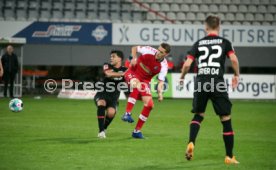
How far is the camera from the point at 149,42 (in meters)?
29.0

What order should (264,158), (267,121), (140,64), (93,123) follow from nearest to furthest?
1. (264,158)
2. (140,64)
3. (93,123)
4. (267,121)

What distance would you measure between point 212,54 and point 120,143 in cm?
342

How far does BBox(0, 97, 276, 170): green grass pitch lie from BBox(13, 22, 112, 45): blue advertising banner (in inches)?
410

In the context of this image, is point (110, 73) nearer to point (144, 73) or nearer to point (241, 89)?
point (144, 73)

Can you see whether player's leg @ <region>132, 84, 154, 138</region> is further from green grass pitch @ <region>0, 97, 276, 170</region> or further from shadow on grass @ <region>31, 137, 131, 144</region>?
shadow on grass @ <region>31, 137, 131, 144</region>

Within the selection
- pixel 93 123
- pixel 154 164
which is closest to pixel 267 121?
pixel 93 123

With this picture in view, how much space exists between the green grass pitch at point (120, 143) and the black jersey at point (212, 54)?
1.41 m

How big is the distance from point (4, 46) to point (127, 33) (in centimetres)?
610

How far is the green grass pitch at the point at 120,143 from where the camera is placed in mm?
8664

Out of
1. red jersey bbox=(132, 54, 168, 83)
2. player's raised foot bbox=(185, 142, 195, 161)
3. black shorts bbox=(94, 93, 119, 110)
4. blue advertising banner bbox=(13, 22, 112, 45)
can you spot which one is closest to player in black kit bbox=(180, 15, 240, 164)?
player's raised foot bbox=(185, 142, 195, 161)

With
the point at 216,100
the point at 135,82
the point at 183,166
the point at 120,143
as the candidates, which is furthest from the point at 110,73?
the point at 183,166

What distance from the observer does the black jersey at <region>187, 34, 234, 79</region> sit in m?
8.67

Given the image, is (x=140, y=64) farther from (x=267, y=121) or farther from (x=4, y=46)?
(x=4, y=46)

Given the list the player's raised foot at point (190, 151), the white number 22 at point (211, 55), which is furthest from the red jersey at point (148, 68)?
the player's raised foot at point (190, 151)
